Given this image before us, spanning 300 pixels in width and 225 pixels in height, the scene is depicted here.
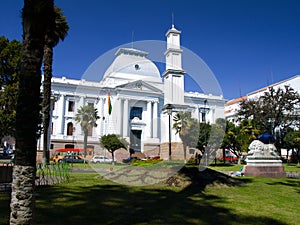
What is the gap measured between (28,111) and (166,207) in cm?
424

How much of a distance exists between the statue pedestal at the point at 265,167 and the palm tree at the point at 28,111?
14.4 m

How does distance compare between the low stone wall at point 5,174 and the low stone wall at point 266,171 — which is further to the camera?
the low stone wall at point 266,171

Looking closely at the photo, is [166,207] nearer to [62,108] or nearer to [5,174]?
[5,174]

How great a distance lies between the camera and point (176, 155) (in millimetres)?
23172

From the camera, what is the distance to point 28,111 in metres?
3.80

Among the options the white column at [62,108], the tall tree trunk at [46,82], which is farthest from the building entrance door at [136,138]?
the tall tree trunk at [46,82]

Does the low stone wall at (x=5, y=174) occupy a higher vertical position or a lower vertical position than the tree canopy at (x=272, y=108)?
lower

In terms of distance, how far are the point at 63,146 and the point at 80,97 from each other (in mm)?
9476

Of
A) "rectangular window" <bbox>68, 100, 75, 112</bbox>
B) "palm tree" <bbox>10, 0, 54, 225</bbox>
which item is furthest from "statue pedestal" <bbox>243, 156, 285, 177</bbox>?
"rectangular window" <bbox>68, 100, 75, 112</bbox>

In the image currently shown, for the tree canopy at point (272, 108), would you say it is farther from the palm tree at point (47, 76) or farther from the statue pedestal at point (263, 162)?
the palm tree at point (47, 76)

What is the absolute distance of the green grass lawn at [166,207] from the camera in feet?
18.2

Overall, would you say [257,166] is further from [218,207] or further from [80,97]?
[80,97]

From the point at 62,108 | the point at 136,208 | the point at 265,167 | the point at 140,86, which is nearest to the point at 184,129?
the point at 265,167

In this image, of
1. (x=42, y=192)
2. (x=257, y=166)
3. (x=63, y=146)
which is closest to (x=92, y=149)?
(x=63, y=146)
